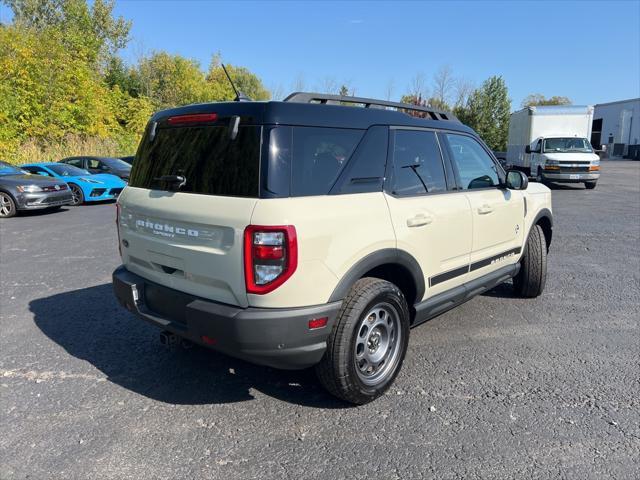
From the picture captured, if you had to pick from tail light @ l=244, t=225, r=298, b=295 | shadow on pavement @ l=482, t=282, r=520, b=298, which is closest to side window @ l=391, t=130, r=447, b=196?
tail light @ l=244, t=225, r=298, b=295

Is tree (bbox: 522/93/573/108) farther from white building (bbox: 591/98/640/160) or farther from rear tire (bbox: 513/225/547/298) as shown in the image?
rear tire (bbox: 513/225/547/298)

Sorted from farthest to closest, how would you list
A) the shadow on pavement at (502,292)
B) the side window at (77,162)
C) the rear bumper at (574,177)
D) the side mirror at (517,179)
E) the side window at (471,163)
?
the rear bumper at (574,177)
the side window at (77,162)
the shadow on pavement at (502,292)
the side mirror at (517,179)
the side window at (471,163)

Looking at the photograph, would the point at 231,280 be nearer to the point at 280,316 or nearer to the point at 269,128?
the point at 280,316

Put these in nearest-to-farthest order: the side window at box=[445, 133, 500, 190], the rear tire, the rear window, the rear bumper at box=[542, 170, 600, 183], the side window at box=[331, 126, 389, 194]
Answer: the rear window
the side window at box=[331, 126, 389, 194]
the side window at box=[445, 133, 500, 190]
the rear tire
the rear bumper at box=[542, 170, 600, 183]

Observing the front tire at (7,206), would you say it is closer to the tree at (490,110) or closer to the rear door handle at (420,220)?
the rear door handle at (420,220)

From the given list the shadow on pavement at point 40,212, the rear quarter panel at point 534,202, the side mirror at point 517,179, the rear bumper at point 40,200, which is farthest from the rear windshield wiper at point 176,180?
the shadow on pavement at point 40,212

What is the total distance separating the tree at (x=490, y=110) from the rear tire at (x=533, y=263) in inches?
1581

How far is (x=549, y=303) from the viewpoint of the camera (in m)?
5.05

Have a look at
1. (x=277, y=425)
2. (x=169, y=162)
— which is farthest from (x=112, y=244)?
(x=277, y=425)

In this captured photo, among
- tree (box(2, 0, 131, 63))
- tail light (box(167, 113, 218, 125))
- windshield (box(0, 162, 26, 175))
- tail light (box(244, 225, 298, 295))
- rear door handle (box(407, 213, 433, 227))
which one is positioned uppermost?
tree (box(2, 0, 131, 63))

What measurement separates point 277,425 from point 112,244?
6.24 metres

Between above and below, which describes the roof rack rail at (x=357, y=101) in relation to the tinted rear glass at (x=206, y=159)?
above

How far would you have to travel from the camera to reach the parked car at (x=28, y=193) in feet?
36.9

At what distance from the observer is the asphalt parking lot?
2504mm
